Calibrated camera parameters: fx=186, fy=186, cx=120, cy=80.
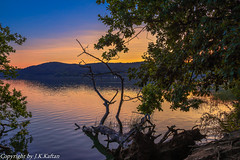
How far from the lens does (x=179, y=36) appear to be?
8.67m

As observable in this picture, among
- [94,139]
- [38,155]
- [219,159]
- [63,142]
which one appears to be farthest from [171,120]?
[219,159]

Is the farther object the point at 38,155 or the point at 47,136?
the point at 47,136

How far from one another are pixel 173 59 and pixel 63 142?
1655 centimetres

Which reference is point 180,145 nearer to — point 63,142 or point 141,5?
point 141,5

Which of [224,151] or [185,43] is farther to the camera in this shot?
[185,43]

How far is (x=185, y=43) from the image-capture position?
24.9ft

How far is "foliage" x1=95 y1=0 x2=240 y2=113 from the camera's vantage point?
539 centimetres

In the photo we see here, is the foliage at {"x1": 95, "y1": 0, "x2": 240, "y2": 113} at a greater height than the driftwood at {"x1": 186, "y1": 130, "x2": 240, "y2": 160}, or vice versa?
the foliage at {"x1": 95, "y1": 0, "x2": 240, "y2": 113}

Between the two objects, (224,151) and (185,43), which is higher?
(185,43)

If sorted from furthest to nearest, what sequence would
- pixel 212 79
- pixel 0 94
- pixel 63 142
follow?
pixel 63 142 < pixel 0 94 < pixel 212 79

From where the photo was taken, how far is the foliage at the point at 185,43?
Answer: 5395 mm

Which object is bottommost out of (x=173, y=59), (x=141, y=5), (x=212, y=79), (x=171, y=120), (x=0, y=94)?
(x=171, y=120)

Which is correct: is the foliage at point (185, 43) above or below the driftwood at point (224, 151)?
above

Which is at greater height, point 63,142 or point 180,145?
point 180,145
